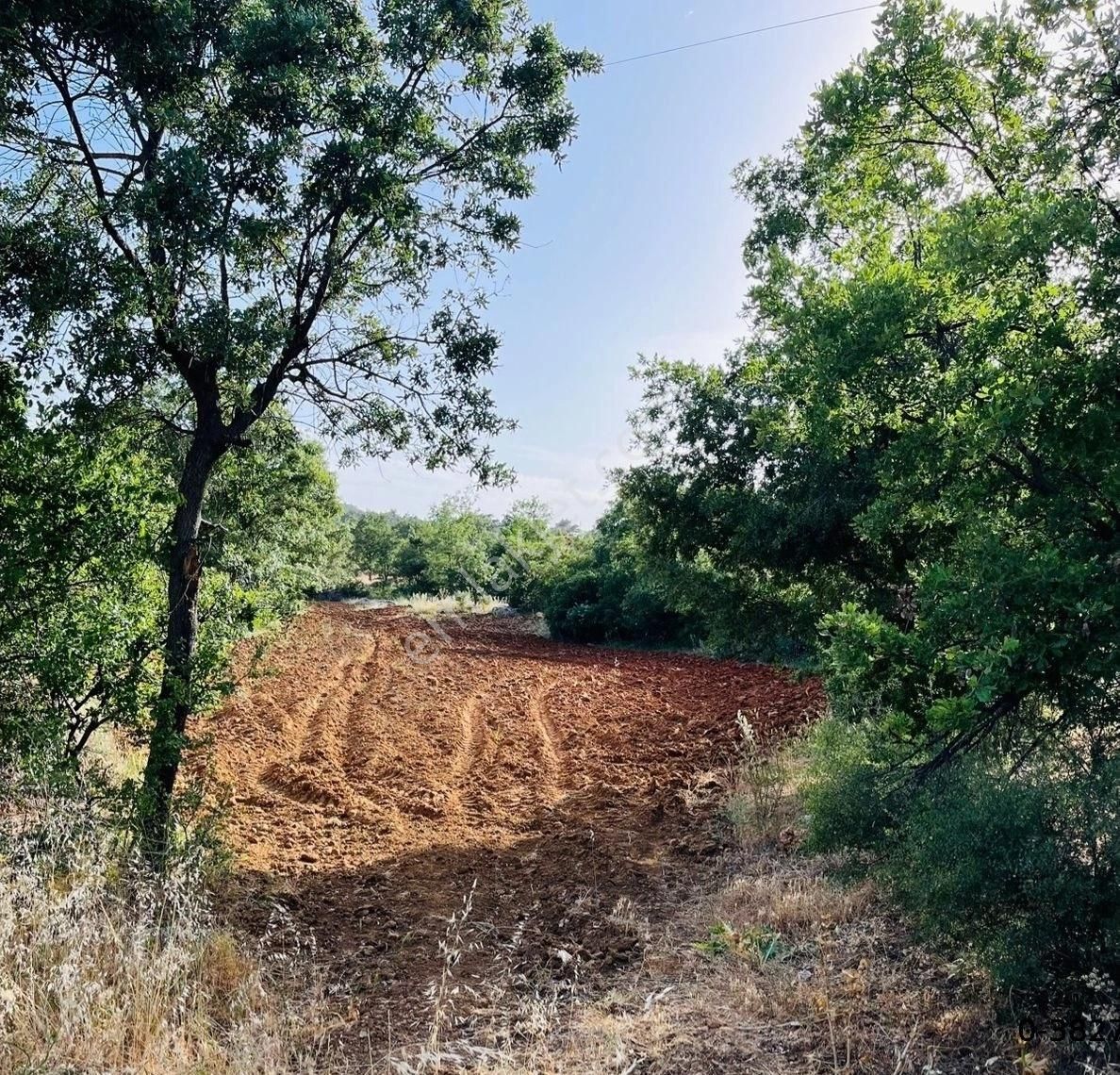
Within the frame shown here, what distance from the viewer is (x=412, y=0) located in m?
5.89

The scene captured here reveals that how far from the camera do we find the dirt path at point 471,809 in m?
5.25

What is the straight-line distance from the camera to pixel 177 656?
6023 mm

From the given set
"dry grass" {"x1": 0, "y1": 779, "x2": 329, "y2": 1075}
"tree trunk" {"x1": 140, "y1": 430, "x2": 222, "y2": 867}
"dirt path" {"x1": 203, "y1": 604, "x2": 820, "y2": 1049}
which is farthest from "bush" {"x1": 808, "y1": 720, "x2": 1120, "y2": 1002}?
"tree trunk" {"x1": 140, "y1": 430, "x2": 222, "y2": 867}

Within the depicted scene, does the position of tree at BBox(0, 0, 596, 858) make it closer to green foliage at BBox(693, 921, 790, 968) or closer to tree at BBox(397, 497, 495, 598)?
green foliage at BBox(693, 921, 790, 968)

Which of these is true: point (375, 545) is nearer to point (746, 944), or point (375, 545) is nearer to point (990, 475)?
point (746, 944)

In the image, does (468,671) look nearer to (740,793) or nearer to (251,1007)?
(740,793)

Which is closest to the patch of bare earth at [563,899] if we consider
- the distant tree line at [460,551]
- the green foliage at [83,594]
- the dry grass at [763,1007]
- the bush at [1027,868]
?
the dry grass at [763,1007]

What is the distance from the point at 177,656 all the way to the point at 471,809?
3.52m

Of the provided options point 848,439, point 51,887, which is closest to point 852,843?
point 848,439

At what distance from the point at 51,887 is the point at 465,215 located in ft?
19.1

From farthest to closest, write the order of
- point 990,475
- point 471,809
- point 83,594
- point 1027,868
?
1. point 471,809
2. point 83,594
3. point 990,475
4. point 1027,868

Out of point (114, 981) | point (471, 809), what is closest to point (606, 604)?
point (471, 809)

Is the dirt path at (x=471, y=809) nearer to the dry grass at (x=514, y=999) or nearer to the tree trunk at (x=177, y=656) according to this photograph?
the dry grass at (x=514, y=999)

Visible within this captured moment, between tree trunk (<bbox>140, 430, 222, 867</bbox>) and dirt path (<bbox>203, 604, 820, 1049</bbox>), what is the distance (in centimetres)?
82
